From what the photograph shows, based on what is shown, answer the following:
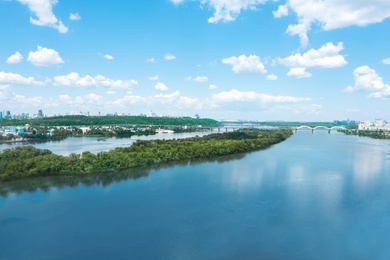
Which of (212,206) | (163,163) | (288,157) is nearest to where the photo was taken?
(212,206)

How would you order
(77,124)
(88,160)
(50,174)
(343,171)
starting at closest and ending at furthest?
(50,174) < (88,160) < (343,171) < (77,124)

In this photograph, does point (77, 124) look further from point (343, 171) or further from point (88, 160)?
point (343, 171)

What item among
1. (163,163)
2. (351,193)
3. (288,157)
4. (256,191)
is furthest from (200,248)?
(288,157)

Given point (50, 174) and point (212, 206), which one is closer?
point (212, 206)

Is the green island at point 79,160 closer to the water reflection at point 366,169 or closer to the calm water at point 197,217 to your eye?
the calm water at point 197,217

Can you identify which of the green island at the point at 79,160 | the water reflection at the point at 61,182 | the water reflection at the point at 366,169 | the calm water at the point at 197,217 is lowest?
the calm water at the point at 197,217

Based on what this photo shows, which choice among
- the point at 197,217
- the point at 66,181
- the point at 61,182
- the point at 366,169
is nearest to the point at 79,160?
the point at 66,181

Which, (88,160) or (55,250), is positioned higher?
(88,160)

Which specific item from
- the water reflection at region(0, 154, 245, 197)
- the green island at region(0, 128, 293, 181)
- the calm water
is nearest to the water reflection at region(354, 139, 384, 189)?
the calm water

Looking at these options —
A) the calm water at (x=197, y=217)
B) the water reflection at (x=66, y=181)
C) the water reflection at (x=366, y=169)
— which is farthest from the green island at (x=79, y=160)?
the water reflection at (x=366, y=169)
